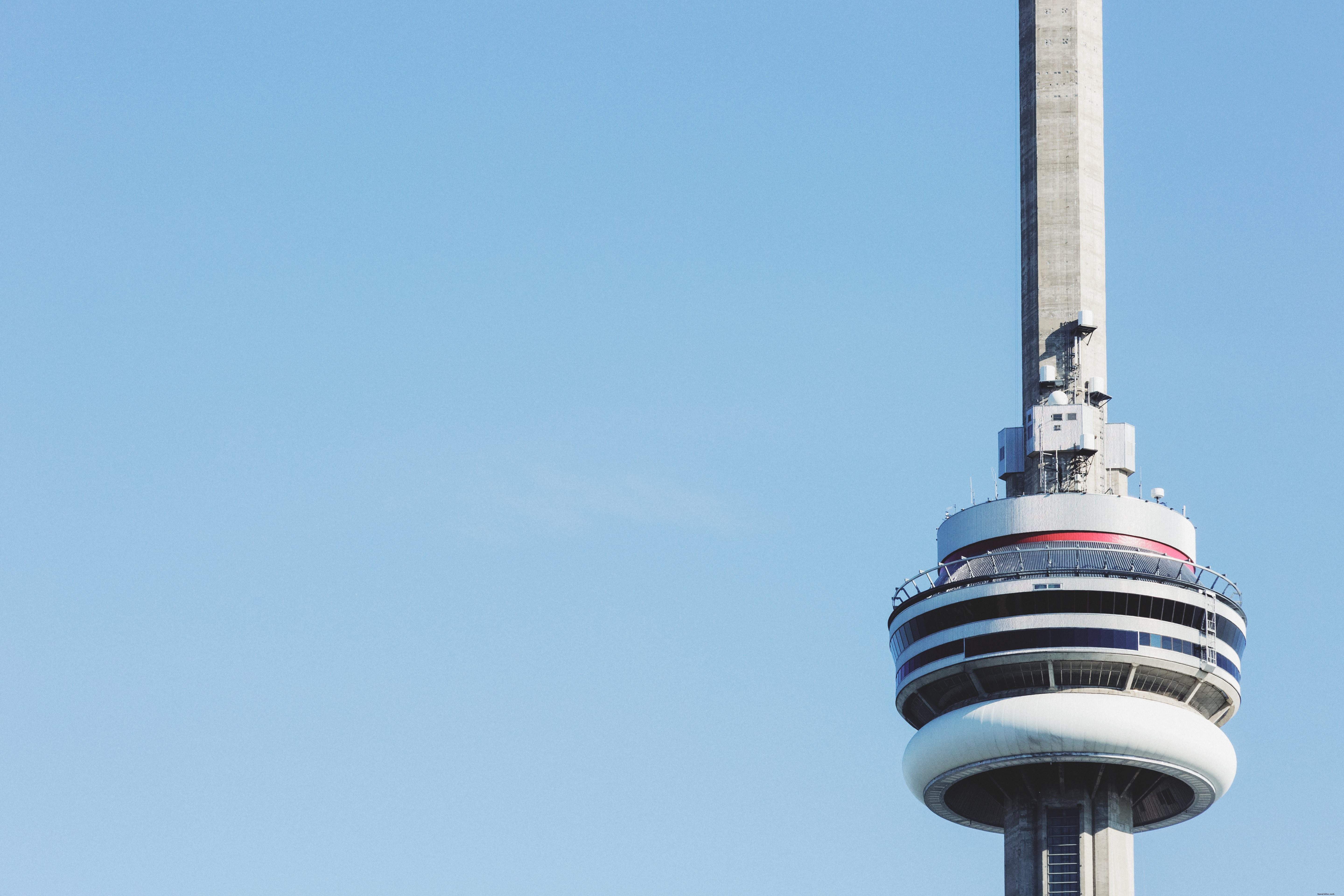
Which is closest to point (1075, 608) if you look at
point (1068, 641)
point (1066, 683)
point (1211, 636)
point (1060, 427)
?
point (1068, 641)

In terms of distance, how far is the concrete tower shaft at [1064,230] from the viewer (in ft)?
478

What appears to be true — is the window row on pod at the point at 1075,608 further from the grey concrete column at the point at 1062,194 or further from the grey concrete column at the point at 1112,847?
the grey concrete column at the point at 1062,194

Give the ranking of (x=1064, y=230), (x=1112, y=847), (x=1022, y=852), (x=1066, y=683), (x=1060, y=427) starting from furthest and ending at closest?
1. (x=1064, y=230)
2. (x=1060, y=427)
3. (x=1022, y=852)
4. (x=1112, y=847)
5. (x=1066, y=683)

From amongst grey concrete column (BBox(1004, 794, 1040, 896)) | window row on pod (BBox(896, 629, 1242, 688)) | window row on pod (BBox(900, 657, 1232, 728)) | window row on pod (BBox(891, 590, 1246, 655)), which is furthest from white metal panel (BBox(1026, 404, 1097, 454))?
grey concrete column (BBox(1004, 794, 1040, 896))

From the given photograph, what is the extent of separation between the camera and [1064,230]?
15350cm

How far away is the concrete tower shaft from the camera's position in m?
146

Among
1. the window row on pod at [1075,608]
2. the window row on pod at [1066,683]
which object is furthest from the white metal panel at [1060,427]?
the window row on pod at [1066,683]

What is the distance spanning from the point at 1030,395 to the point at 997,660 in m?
23.4

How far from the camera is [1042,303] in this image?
500 feet

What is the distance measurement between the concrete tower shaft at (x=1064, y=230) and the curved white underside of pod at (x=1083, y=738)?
1682 cm

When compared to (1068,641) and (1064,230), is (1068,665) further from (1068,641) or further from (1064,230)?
(1064,230)

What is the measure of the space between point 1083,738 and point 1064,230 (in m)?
38.1

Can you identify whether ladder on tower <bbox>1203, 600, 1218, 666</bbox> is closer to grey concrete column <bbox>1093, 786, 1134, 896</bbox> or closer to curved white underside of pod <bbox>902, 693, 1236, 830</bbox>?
curved white underside of pod <bbox>902, 693, 1236, 830</bbox>

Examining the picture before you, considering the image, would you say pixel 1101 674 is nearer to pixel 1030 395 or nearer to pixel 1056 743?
pixel 1056 743
